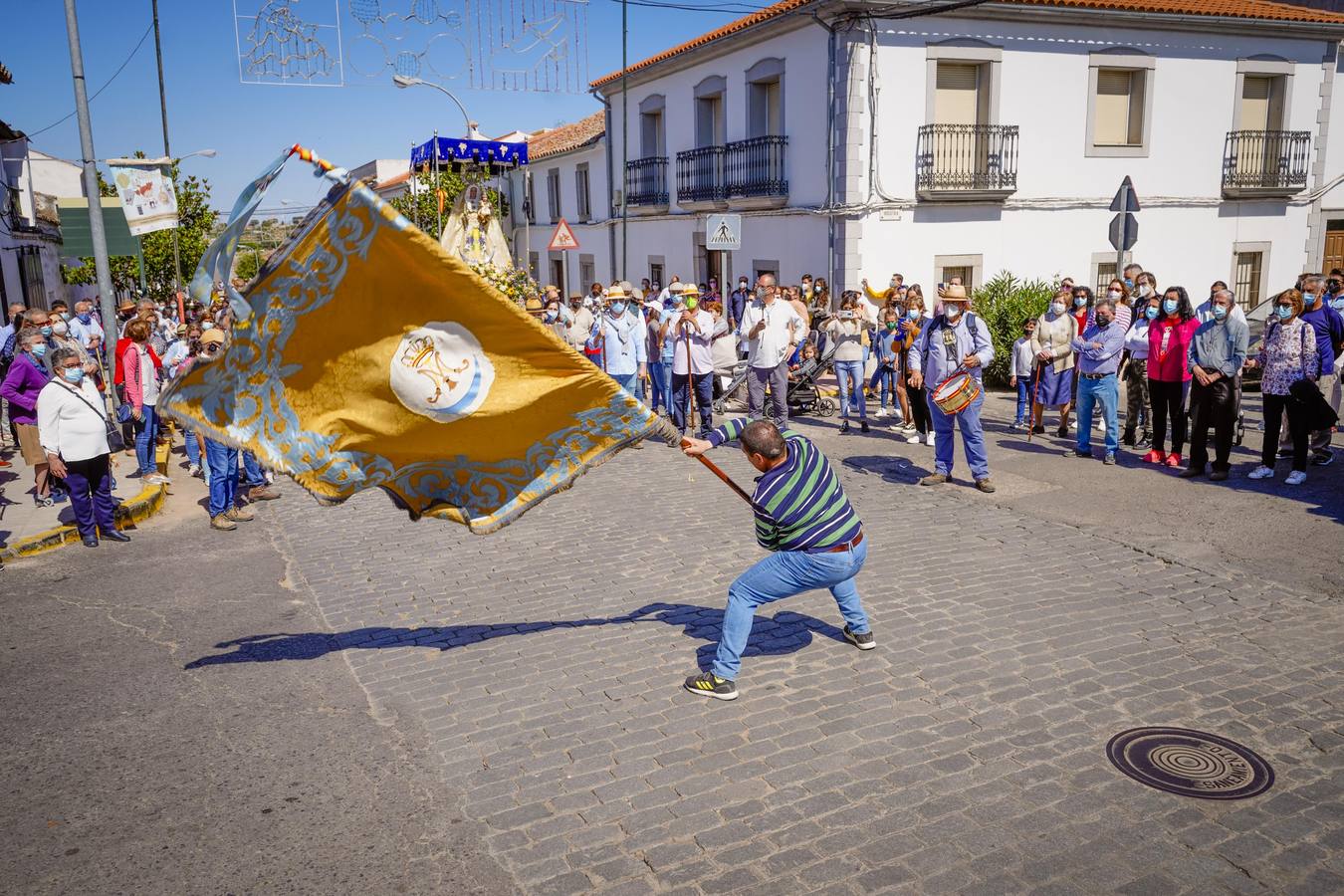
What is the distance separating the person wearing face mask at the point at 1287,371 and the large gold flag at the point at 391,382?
7360mm

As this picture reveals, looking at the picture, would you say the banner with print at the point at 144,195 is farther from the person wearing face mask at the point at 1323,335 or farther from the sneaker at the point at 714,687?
the person wearing face mask at the point at 1323,335

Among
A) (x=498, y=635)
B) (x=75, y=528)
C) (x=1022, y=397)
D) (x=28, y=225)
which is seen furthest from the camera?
(x=28, y=225)

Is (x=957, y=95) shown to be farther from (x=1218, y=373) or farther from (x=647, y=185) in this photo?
(x=1218, y=373)

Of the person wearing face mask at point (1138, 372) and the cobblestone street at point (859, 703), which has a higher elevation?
the person wearing face mask at point (1138, 372)

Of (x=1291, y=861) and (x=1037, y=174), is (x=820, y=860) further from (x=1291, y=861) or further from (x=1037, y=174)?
(x=1037, y=174)

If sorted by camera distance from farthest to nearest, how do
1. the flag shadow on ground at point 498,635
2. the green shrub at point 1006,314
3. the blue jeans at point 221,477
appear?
the green shrub at point 1006,314 < the blue jeans at point 221,477 < the flag shadow on ground at point 498,635

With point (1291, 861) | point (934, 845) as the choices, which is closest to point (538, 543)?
point (934, 845)

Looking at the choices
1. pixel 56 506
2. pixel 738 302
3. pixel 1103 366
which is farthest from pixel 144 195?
pixel 1103 366

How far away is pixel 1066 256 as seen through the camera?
821 inches

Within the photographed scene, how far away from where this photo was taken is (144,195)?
13.6 metres

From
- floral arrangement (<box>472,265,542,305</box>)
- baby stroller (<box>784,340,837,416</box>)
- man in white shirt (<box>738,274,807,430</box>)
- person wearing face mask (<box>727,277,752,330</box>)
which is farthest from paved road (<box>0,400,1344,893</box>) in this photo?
person wearing face mask (<box>727,277,752,330</box>)

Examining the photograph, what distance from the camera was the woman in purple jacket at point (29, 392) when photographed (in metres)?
9.55

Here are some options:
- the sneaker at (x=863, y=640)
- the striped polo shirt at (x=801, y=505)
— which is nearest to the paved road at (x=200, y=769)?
the striped polo shirt at (x=801, y=505)

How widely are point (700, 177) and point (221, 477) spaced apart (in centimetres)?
1734
